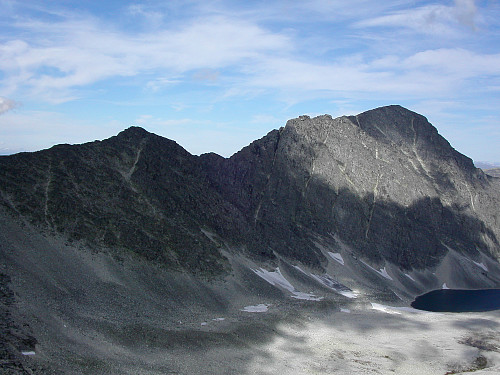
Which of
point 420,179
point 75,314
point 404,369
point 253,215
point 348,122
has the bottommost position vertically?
point 404,369

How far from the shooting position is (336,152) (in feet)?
392

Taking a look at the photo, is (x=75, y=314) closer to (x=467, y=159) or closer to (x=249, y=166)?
(x=249, y=166)

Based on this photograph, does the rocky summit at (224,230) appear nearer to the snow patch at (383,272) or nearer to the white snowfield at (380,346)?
the snow patch at (383,272)

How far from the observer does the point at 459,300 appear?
9769 cm

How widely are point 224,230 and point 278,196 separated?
94.6 ft

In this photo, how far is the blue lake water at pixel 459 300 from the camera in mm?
89975

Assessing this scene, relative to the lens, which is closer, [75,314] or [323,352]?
[75,314]

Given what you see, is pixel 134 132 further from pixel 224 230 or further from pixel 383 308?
pixel 383 308

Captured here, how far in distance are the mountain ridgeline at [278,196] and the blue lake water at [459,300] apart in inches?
426

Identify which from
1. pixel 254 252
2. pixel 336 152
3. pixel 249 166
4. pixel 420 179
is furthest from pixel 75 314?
pixel 420 179

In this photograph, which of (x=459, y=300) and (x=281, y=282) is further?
(x=459, y=300)

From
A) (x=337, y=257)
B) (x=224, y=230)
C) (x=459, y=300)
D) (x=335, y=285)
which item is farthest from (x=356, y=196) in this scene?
(x=224, y=230)

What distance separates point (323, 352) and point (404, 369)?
9138 millimetres

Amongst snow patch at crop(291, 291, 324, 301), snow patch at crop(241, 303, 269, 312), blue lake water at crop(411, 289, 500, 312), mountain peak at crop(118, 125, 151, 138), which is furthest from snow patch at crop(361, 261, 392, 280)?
mountain peak at crop(118, 125, 151, 138)
